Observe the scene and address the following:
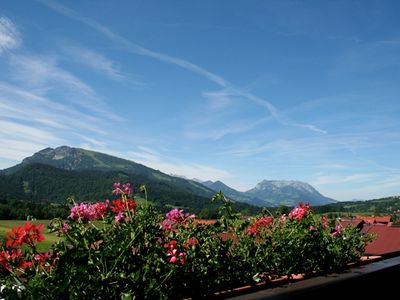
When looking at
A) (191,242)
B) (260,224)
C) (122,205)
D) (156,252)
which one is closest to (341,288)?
(156,252)

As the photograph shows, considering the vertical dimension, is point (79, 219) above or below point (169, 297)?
above

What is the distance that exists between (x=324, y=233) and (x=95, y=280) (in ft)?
8.47

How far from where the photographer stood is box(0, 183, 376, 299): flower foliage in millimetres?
1879

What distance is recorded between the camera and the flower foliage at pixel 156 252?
6.16 feet

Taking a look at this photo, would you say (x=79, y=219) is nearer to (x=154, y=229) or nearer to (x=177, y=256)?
(x=154, y=229)

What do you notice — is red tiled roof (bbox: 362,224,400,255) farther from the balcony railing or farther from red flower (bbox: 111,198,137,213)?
red flower (bbox: 111,198,137,213)

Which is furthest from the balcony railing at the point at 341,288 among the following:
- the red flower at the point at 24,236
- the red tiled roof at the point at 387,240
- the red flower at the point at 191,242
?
the red tiled roof at the point at 387,240

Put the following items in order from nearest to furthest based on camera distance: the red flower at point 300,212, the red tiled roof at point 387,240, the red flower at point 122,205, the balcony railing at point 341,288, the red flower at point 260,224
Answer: the balcony railing at point 341,288 → the red flower at point 122,205 → the red flower at point 260,224 → the red flower at point 300,212 → the red tiled roof at point 387,240

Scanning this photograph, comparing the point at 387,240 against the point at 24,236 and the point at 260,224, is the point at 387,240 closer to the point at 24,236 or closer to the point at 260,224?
the point at 260,224

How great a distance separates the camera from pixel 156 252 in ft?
7.50

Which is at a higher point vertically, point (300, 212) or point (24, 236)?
point (300, 212)

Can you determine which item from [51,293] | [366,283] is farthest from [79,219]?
[366,283]

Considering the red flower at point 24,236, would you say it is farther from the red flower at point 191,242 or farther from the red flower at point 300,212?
the red flower at point 300,212

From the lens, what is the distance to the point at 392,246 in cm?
1523
